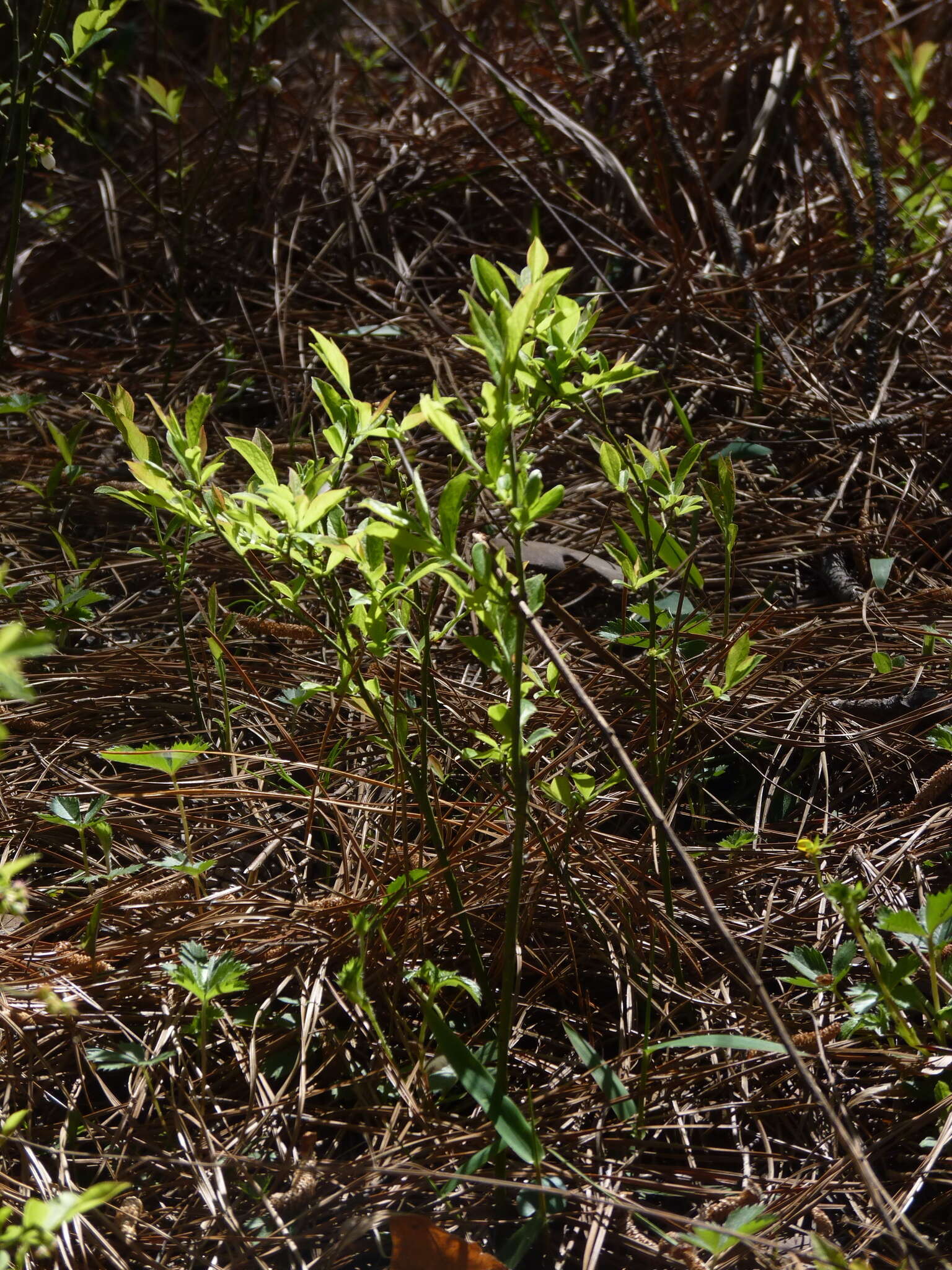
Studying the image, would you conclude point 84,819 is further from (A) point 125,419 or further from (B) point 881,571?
(B) point 881,571

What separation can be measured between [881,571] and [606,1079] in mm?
1172

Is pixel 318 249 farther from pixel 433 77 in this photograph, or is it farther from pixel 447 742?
pixel 447 742

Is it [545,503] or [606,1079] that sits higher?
[545,503]

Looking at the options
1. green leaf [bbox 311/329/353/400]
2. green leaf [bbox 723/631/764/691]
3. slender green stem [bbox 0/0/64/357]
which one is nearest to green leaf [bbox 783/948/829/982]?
green leaf [bbox 723/631/764/691]

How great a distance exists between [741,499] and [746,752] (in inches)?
29.0

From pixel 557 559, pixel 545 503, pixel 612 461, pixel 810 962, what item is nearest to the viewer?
pixel 545 503

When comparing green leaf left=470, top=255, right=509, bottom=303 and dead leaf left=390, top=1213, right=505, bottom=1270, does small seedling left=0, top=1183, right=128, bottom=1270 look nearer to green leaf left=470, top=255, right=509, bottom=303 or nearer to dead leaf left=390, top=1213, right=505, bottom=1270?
dead leaf left=390, top=1213, right=505, bottom=1270

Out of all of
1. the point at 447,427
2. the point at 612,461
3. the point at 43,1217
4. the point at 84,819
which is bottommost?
the point at 84,819

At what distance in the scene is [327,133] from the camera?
317 centimetres

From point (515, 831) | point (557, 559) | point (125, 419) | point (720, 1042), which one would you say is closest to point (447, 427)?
point (515, 831)

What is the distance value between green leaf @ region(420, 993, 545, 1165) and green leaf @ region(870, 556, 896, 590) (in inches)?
49.5

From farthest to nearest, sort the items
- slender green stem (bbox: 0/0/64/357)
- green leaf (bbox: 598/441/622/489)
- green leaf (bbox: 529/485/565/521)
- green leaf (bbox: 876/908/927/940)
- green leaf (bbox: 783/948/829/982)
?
slender green stem (bbox: 0/0/64/357) < green leaf (bbox: 598/441/622/489) < green leaf (bbox: 783/948/829/982) < green leaf (bbox: 876/908/927/940) < green leaf (bbox: 529/485/565/521)

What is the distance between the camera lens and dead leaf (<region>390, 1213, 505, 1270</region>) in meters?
0.95

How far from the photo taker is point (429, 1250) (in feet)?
3.12
